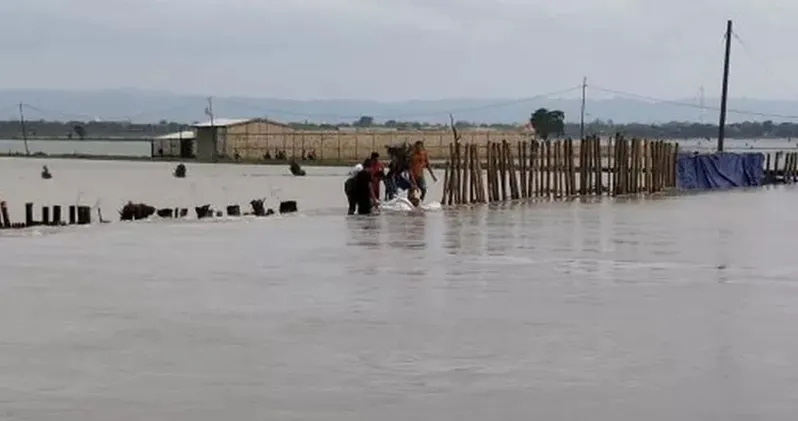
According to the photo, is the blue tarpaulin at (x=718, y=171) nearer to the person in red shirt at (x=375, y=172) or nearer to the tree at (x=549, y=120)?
the person in red shirt at (x=375, y=172)

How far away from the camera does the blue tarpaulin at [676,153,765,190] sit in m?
40.5

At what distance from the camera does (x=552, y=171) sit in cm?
3409

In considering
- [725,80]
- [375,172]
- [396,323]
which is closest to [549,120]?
[725,80]

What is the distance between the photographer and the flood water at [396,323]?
854cm

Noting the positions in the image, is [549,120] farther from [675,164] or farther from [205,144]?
[675,164]

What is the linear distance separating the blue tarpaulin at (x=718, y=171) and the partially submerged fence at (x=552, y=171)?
1.20 m

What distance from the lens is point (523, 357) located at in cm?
1005

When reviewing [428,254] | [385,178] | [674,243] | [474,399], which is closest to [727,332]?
[474,399]

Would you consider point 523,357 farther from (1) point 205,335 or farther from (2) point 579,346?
(1) point 205,335

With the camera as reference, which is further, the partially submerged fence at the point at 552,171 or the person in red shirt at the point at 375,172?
the partially submerged fence at the point at 552,171

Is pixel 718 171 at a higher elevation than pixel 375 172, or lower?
lower

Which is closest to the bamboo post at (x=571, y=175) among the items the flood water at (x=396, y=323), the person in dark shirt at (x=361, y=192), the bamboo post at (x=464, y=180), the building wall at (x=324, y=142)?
the bamboo post at (x=464, y=180)

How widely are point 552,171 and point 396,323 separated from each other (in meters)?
22.8

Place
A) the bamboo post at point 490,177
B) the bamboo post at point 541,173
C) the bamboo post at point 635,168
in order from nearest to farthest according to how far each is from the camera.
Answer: the bamboo post at point 490,177
the bamboo post at point 541,173
the bamboo post at point 635,168
